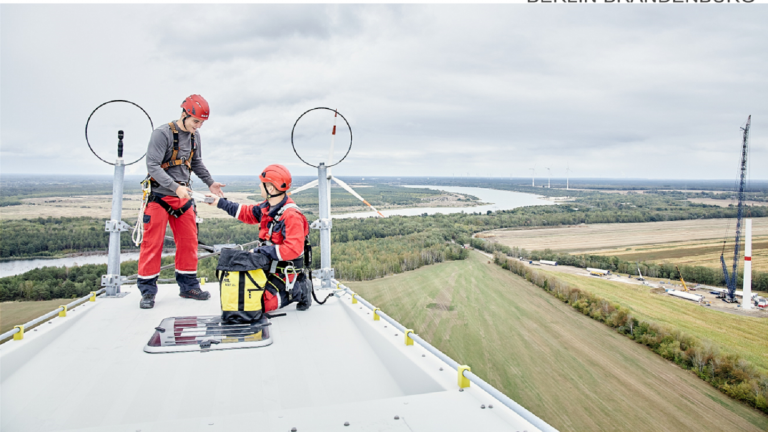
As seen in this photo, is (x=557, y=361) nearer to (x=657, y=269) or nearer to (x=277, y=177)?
(x=277, y=177)

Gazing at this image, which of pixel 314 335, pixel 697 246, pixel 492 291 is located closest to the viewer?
pixel 314 335

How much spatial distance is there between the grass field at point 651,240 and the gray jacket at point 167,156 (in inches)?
2096

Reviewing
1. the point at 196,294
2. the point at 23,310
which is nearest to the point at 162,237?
the point at 196,294

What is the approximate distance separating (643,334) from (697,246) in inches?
1278

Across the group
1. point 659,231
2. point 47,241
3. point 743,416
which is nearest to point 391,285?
point 743,416

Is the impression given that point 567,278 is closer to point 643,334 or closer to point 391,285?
point 643,334

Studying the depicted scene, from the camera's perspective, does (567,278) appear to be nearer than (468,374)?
No

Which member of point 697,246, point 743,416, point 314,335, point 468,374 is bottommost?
point 743,416

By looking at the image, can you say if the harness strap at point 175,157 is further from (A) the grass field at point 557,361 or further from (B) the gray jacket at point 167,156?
(A) the grass field at point 557,361

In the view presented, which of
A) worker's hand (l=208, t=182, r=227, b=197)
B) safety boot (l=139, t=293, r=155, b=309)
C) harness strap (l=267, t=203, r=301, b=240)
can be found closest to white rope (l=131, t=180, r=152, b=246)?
safety boot (l=139, t=293, r=155, b=309)

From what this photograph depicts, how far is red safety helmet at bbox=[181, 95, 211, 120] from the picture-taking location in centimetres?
425

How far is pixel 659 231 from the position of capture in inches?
2448

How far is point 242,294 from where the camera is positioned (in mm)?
3682

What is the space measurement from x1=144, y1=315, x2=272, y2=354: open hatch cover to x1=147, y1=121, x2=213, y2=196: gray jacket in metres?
1.45
